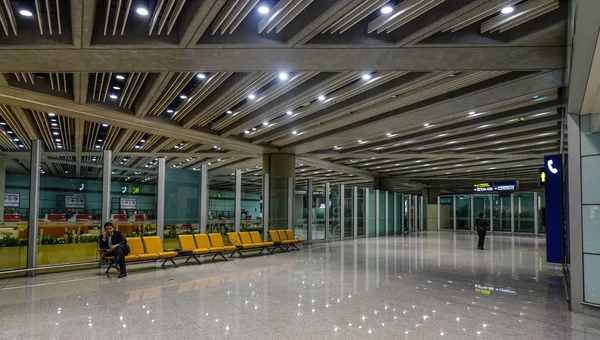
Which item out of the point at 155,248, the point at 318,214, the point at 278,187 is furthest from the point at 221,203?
the point at 318,214

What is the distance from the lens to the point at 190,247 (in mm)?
11117

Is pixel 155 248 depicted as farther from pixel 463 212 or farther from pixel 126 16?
pixel 463 212

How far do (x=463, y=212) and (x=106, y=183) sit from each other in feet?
108

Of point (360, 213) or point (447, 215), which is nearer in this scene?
point (360, 213)

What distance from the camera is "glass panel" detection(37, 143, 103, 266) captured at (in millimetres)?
9195

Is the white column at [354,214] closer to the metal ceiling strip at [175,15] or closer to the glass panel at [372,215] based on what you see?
the glass panel at [372,215]

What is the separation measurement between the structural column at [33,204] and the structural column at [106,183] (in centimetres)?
147

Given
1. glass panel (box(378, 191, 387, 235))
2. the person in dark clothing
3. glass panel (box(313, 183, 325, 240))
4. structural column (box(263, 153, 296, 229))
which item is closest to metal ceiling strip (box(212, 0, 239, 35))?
structural column (box(263, 153, 296, 229))

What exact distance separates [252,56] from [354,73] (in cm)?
235

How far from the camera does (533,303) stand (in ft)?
21.9

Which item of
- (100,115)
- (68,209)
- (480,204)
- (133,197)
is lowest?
(480,204)

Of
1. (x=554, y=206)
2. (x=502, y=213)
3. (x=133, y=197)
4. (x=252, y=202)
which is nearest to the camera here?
(x=554, y=206)

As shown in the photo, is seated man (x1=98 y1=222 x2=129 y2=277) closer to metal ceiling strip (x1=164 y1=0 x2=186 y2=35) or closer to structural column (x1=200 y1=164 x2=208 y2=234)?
structural column (x1=200 y1=164 x2=208 y2=234)

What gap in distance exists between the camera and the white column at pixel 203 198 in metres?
12.9
